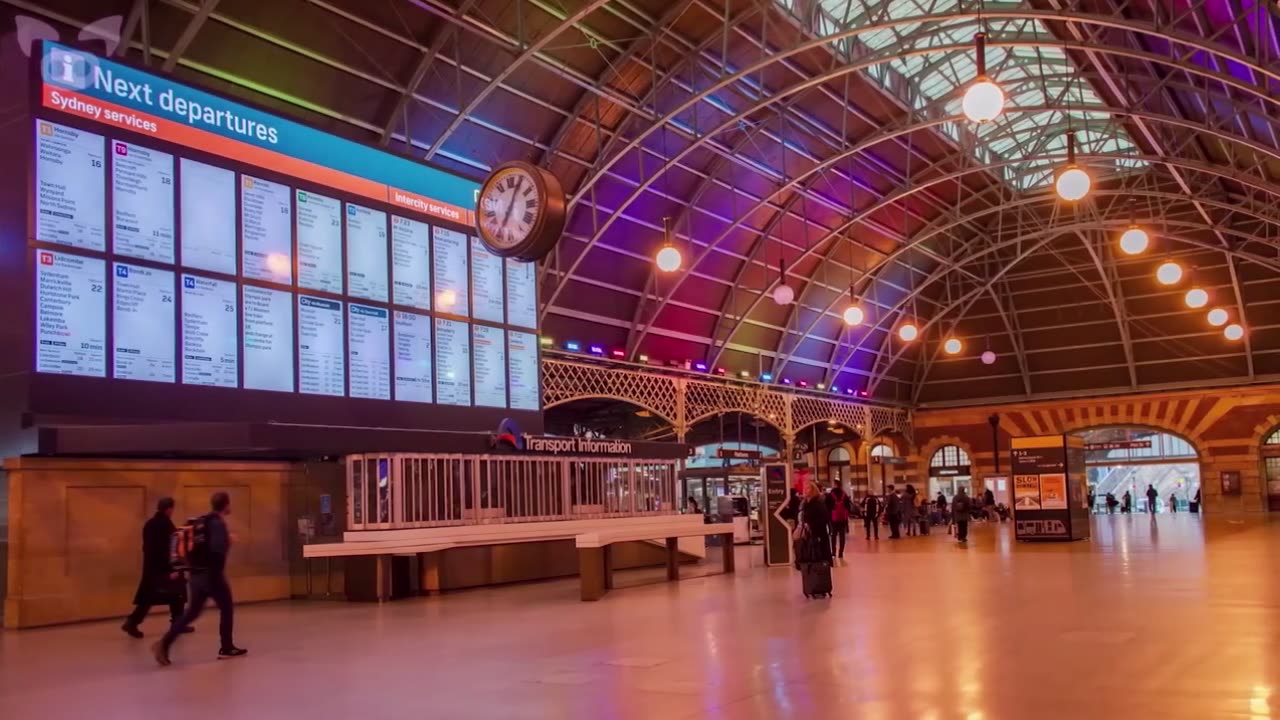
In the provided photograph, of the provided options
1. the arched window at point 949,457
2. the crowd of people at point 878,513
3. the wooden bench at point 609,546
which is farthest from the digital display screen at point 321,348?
the arched window at point 949,457

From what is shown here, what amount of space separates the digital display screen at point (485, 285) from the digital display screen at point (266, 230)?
3491 millimetres

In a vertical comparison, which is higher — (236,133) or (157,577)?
(236,133)

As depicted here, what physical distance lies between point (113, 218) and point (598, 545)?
7166 mm

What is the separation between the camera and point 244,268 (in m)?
14.7

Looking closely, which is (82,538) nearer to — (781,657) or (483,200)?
(483,200)

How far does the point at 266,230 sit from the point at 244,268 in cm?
67

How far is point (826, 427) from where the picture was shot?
47.2m

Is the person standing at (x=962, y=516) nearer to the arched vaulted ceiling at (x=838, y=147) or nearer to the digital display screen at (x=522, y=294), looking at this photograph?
the arched vaulted ceiling at (x=838, y=147)

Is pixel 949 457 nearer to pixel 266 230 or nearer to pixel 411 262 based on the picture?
pixel 411 262

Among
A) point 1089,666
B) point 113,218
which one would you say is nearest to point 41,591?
point 113,218

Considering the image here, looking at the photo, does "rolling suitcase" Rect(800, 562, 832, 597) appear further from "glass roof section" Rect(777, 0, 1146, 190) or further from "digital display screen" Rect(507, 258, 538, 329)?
"glass roof section" Rect(777, 0, 1146, 190)

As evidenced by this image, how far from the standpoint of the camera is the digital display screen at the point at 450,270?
17.4 metres

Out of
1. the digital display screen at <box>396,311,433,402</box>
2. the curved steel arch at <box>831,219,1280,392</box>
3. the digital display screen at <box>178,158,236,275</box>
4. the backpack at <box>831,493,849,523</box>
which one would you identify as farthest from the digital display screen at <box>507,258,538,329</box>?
the curved steel arch at <box>831,219,1280,392</box>

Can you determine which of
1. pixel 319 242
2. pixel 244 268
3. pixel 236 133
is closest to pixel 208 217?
pixel 244 268
